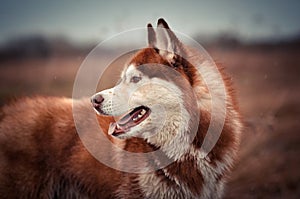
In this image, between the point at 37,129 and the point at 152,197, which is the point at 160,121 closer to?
the point at 152,197

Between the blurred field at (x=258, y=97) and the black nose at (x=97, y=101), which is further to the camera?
the blurred field at (x=258, y=97)

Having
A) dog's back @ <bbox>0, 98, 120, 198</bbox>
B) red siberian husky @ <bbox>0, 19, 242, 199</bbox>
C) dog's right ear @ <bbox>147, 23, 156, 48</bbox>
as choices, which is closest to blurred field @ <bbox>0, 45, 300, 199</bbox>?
dog's back @ <bbox>0, 98, 120, 198</bbox>

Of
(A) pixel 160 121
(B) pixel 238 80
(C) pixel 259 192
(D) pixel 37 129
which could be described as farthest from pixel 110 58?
(A) pixel 160 121

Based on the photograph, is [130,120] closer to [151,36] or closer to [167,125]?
[167,125]

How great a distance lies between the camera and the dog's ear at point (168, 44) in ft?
13.1

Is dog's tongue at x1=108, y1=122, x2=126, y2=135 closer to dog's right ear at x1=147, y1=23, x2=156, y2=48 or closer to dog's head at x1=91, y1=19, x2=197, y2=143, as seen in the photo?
dog's head at x1=91, y1=19, x2=197, y2=143

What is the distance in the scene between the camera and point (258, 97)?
29.0 feet

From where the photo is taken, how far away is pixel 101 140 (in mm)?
4426

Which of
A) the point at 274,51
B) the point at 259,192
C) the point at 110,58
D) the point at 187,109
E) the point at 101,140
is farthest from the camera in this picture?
the point at 274,51

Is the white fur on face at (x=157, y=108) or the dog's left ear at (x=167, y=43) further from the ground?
the dog's left ear at (x=167, y=43)

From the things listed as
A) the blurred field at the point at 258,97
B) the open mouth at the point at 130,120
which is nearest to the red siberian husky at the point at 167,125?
the open mouth at the point at 130,120

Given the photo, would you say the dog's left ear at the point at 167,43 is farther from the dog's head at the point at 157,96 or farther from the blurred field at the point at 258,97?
the blurred field at the point at 258,97

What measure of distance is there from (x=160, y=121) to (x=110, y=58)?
13.9 feet

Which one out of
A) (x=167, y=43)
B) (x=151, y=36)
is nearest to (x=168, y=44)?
(x=167, y=43)
